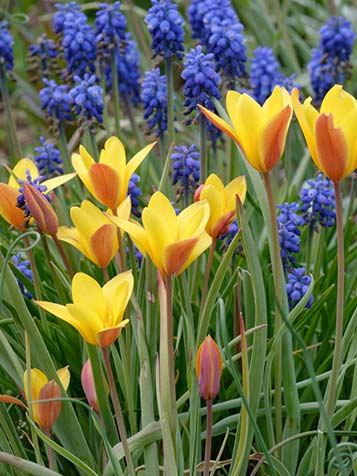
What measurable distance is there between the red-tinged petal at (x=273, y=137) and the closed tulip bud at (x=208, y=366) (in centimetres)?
33

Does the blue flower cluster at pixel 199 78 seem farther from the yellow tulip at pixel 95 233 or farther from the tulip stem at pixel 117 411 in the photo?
the tulip stem at pixel 117 411

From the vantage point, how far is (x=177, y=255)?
1442 mm

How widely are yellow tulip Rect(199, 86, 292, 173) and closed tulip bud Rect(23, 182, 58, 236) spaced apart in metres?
0.38

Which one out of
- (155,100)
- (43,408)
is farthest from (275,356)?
(155,100)

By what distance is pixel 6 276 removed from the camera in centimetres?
165

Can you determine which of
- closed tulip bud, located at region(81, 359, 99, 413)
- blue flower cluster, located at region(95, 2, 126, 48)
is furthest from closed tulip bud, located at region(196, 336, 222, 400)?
blue flower cluster, located at region(95, 2, 126, 48)

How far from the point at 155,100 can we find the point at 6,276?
114 cm

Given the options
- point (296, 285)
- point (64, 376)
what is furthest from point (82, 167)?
point (296, 285)

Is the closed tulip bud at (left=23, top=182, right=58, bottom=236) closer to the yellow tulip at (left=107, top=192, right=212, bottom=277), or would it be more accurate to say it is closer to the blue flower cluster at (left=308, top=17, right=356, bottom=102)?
the yellow tulip at (left=107, top=192, right=212, bottom=277)

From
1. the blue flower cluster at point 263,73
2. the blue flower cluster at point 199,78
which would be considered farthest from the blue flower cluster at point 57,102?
the blue flower cluster at point 263,73

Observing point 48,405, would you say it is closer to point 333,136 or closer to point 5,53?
point 333,136

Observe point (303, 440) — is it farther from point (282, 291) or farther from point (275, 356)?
point (282, 291)

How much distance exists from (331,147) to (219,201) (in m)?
0.33

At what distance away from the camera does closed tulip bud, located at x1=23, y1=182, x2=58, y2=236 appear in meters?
1.67
